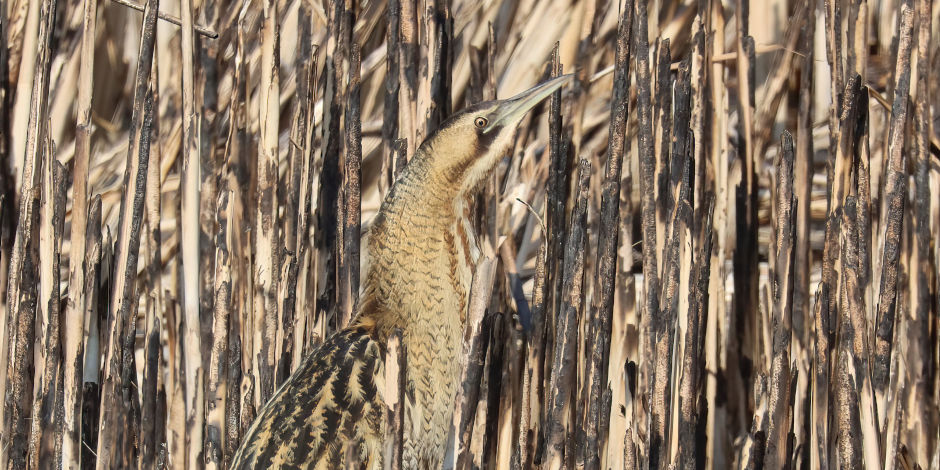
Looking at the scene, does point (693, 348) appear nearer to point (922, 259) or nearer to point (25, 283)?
point (922, 259)

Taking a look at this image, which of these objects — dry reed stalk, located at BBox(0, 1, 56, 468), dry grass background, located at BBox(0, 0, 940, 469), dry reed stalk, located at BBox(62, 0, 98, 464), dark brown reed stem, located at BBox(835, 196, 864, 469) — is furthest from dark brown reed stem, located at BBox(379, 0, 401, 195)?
dark brown reed stem, located at BBox(835, 196, 864, 469)

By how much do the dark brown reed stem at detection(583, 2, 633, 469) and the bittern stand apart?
12 centimetres

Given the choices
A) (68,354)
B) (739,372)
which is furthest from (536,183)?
(68,354)

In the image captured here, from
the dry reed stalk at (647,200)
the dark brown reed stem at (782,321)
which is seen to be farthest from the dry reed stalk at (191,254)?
the dark brown reed stem at (782,321)

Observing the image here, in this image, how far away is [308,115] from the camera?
4.98 feet

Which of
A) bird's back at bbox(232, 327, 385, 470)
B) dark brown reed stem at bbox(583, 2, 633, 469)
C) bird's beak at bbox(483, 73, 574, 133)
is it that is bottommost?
bird's back at bbox(232, 327, 385, 470)

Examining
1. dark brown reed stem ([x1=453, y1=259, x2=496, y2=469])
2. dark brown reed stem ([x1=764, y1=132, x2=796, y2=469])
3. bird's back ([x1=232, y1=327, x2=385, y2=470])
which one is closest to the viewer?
dark brown reed stem ([x1=453, y1=259, x2=496, y2=469])

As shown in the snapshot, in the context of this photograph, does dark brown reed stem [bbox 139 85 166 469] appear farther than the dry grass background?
Yes

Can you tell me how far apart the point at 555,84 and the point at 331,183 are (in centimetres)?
43

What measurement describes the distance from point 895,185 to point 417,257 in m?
0.75

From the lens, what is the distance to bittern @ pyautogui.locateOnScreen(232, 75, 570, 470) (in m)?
1.44

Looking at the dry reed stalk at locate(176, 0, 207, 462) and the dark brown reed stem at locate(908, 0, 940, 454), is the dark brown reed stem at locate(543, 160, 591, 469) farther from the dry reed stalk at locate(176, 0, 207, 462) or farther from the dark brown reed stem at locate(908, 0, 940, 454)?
the dry reed stalk at locate(176, 0, 207, 462)

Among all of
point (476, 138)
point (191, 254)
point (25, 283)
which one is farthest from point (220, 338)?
point (476, 138)

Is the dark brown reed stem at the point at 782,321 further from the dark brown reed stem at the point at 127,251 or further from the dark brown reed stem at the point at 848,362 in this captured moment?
the dark brown reed stem at the point at 127,251
